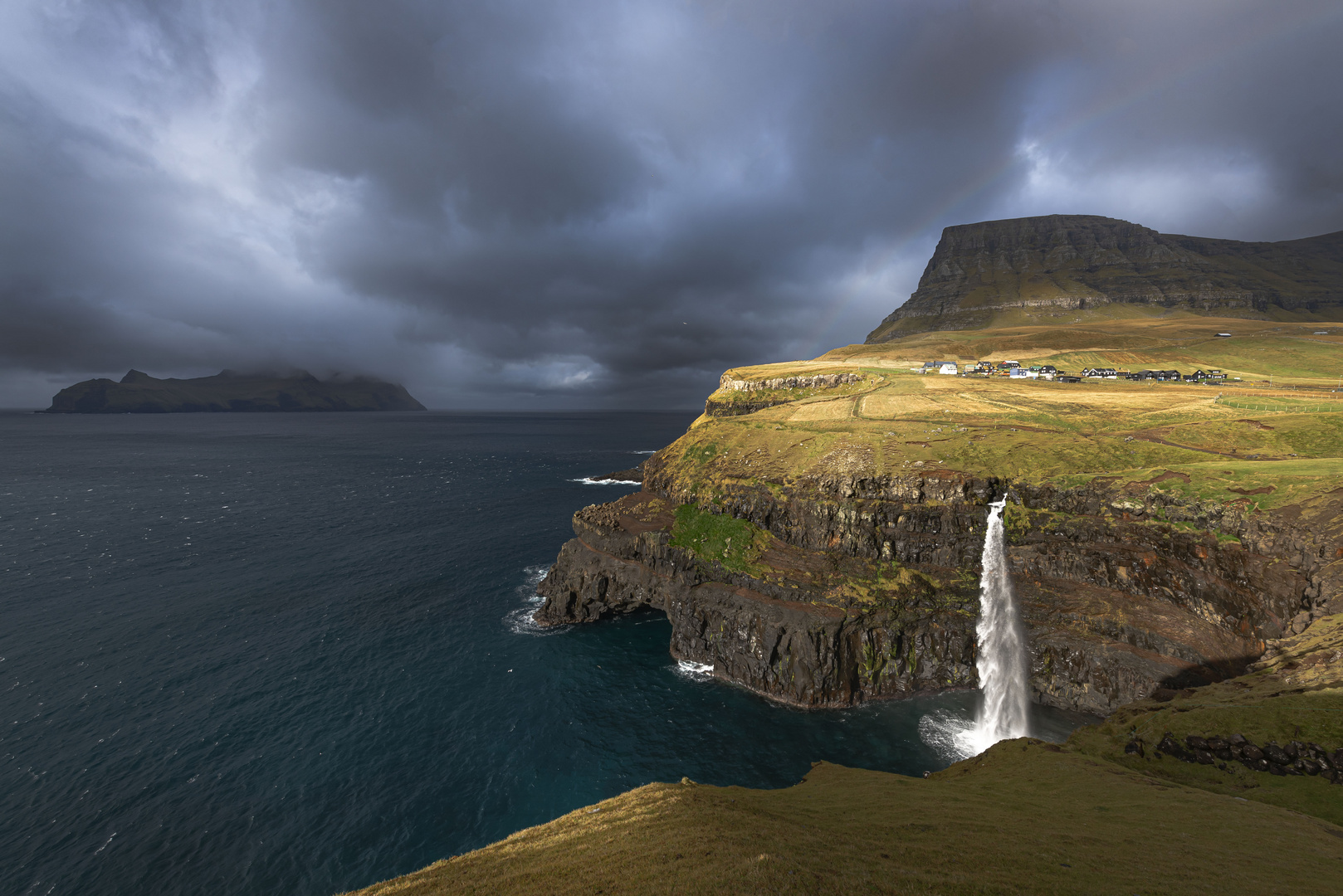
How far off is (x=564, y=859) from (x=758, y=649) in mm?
40078

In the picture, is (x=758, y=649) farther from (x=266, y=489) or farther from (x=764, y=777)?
(x=266, y=489)

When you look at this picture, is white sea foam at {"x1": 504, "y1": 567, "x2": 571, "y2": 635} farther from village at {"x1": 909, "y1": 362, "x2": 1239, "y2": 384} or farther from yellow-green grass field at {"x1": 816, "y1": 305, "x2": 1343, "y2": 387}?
yellow-green grass field at {"x1": 816, "y1": 305, "x2": 1343, "y2": 387}

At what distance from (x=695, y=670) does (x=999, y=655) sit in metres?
33.2

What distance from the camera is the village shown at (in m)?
108

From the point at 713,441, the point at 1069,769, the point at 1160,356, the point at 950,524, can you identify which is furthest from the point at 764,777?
the point at 1160,356

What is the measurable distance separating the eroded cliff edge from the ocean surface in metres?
4.34

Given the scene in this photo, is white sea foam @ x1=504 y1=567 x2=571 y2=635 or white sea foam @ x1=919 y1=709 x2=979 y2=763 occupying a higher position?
white sea foam @ x1=504 y1=567 x2=571 y2=635

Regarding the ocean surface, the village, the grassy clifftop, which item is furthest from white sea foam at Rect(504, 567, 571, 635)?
the village

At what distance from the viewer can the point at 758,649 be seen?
55.7m

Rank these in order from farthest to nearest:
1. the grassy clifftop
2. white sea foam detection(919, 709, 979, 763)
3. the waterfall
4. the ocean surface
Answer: the grassy clifftop → the waterfall → white sea foam detection(919, 709, 979, 763) → the ocean surface

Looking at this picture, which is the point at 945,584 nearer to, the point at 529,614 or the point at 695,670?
the point at 695,670

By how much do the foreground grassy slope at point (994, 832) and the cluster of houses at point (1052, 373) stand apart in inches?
4060

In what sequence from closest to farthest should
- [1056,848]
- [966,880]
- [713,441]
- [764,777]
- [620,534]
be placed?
[966,880]
[1056,848]
[764,777]
[620,534]
[713,441]

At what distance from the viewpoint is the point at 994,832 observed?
73.7ft
